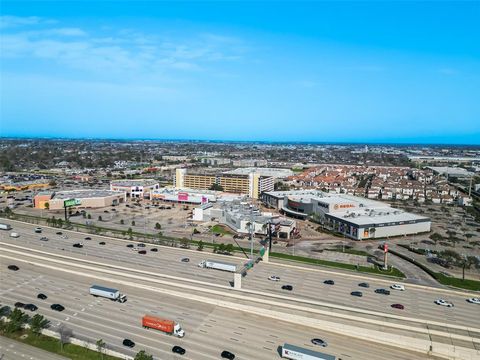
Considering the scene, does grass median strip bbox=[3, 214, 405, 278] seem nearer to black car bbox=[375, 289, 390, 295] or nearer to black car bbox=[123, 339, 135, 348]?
black car bbox=[375, 289, 390, 295]

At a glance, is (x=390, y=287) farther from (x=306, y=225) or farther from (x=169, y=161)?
(x=169, y=161)

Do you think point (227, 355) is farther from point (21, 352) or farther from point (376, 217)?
point (376, 217)

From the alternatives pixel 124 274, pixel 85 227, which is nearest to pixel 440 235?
pixel 124 274

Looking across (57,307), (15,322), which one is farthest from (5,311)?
(57,307)

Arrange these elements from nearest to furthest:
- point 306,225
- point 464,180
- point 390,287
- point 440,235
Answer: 1. point 390,287
2. point 440,235
3. point 306,225
4. point 464,180

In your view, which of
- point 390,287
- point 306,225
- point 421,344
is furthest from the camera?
point 306,225

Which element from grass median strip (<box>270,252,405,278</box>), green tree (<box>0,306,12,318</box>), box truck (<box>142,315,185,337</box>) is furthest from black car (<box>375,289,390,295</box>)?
green tree (<box>0,306,12,318</box>)

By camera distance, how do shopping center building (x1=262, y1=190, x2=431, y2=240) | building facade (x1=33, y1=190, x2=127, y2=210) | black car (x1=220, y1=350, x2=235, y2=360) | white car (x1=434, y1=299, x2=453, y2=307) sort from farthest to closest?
building facade (x1=33, y1=190, x2=127, y2=210), shopping center building (x1=262, y1=190, x2=431, y2=240), white car (x1=434, y1=299, x2=453, y2=307), black car (x1=220, y1=350, x2=235, y2=360)
